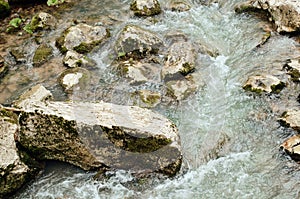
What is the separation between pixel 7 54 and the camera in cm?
894

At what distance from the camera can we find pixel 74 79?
25.9ft

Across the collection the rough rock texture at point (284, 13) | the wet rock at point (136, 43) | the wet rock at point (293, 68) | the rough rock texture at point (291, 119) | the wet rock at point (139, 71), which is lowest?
the wet rock at point (139, 71)

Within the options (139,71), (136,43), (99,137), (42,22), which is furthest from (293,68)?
(42,22)

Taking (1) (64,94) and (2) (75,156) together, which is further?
(1) (64,94)

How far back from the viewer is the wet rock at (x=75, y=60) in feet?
27.7

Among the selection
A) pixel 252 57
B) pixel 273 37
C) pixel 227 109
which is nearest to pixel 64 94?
pixel 227 109

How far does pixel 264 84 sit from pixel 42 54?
5.47 m

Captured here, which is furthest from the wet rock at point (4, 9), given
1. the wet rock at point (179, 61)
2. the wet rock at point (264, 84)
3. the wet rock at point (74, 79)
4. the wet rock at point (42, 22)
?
the wet rock at point (264, 84)

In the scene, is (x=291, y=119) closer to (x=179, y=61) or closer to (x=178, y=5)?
(x=179, y=61)

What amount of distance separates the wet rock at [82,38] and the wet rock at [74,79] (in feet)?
2.96

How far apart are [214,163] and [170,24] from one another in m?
5.00

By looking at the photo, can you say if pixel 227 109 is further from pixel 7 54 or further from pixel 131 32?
pixel 7 54

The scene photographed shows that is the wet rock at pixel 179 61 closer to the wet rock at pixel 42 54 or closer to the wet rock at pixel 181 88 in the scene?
the wet rock at pixel 181 88

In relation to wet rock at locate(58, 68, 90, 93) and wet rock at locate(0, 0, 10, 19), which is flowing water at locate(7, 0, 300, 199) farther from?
wet rock at locate(0, 0, 10, 19)
